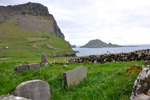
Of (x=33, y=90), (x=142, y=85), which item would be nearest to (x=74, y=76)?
(x=33, y=90)

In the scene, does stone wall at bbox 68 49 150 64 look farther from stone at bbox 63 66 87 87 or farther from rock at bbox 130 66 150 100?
rock at bbox 130 66 150 100

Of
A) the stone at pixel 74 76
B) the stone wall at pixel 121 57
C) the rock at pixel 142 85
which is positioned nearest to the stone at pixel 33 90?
the stone at pixel 74 76

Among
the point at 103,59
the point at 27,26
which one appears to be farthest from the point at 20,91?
the point at 27,26

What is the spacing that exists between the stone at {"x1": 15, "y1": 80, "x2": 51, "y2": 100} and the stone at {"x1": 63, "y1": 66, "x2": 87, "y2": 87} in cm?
129

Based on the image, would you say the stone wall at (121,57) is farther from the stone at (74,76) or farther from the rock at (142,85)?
the rock at (142,85)

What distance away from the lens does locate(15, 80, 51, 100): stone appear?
5.83 meters

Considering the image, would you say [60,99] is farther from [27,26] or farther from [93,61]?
[27,26]

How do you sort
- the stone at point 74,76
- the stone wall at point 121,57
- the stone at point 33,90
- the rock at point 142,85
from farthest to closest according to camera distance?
the stone wall at point 121,57 → the stone at point 74,76 → the stone at point 33,90 → the rock at point 142,85

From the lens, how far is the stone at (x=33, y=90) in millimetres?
5833

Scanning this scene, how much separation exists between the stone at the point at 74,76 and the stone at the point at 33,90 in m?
1.29

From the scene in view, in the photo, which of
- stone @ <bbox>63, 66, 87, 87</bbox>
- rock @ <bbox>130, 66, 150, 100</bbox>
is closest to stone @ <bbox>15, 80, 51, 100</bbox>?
stone @ <bbox>63, 66, 87, 87</bbox>

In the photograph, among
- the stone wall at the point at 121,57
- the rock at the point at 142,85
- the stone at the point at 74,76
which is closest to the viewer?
the rock at the point at 142,85

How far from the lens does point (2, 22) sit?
189m

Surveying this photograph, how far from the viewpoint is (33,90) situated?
6.19 meters
